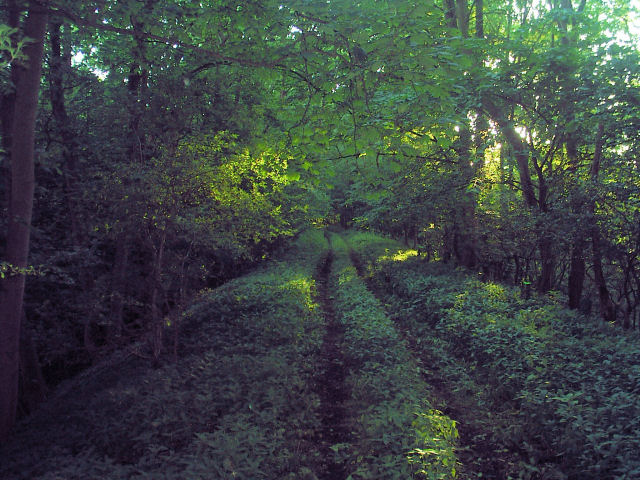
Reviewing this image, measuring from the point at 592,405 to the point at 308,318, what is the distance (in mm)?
8251

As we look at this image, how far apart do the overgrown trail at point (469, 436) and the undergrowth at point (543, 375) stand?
205 mm

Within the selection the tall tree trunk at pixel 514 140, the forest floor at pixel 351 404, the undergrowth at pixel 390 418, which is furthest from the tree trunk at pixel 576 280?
the undergrowth at pixel 390 418

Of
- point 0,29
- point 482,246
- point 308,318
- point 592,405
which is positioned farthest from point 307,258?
point 0,29

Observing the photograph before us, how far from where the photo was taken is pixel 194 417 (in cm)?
670

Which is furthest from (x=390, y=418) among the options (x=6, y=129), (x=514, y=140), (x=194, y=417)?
(x=6, y=129)

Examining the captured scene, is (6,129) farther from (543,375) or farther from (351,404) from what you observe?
(543,375)

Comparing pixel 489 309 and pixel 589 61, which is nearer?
pixel 589 61

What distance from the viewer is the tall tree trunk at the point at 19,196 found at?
22.1ft

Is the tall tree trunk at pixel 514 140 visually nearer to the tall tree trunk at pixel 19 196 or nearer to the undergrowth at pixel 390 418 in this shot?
the undergrowth at pixel 390 418

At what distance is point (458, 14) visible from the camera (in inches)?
607

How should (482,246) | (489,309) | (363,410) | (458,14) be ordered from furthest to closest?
(482,246), (458,14), (489,309), (363,410)

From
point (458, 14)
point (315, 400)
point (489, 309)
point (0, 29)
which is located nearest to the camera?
point (0, 29)

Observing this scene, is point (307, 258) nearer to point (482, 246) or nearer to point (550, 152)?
point (482, 246)

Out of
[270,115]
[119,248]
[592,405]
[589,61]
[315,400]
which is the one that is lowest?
[315,400]
